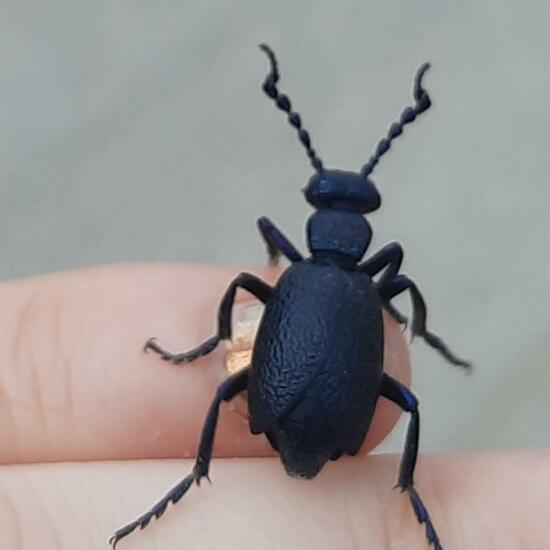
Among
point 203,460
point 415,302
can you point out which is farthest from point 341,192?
point 203,460

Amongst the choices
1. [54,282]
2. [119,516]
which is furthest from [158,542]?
[54,282]

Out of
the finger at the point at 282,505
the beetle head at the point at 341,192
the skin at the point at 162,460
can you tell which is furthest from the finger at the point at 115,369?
the beetle head at the point at 341,192

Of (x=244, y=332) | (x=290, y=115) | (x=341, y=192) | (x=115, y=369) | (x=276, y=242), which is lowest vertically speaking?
(x=115, y=369)

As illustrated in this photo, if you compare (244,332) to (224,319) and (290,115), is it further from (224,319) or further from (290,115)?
(290,115)

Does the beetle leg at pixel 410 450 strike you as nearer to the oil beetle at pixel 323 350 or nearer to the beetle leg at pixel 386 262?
the oil beetle at pixel 323 350

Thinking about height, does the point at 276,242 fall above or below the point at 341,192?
below

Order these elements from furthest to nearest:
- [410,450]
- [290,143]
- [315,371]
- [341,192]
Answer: [290,143]
[341,192]
[410,450]
[315,371]

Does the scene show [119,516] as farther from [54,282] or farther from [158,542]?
[54,282]

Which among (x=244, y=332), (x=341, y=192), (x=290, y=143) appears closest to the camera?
(x=341, y=192)
